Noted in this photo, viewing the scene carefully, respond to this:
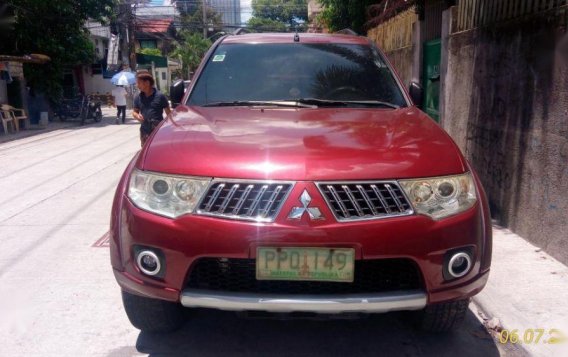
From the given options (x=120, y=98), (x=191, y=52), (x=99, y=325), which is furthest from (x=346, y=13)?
(x=191, y=52)

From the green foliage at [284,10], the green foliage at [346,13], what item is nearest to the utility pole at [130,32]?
the green foliage at [346,13]

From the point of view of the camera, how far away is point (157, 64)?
124ft

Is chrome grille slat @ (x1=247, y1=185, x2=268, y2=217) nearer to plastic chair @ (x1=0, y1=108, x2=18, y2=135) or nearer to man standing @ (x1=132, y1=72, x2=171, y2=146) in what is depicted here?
man standing @ (x1=132, y1=72, x2=171, y2=146)

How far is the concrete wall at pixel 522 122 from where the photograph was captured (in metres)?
4.18

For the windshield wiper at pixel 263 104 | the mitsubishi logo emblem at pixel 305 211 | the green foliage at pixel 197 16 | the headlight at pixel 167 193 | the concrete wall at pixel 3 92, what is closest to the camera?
the mitsubishi logo emblem at pixel 305 211

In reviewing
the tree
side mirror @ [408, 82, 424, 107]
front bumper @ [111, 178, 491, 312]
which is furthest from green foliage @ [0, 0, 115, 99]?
the tree

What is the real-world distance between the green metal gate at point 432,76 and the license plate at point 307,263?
5.82 meters

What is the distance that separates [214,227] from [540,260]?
3128 millimetres

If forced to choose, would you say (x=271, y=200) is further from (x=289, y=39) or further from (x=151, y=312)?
(x=289, y=39)

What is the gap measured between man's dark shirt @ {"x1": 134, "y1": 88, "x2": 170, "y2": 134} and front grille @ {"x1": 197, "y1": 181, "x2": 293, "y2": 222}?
4931 millimetres

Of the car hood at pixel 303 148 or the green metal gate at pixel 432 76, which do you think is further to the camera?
the green metal gate at pixel 432 76

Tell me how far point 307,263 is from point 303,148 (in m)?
0.58
